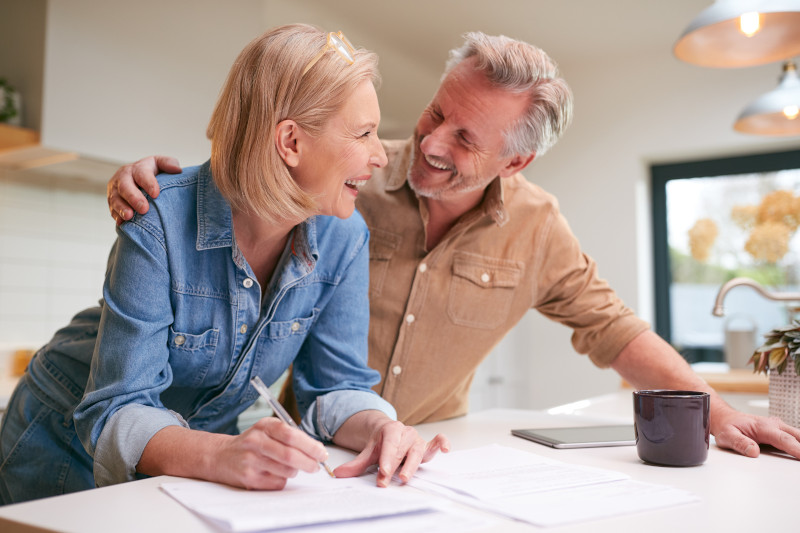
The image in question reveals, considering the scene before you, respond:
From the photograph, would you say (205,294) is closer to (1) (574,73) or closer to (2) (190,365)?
(2) (190,365)

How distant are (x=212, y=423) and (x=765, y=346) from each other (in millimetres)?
985

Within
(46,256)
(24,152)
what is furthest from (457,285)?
(46,256)

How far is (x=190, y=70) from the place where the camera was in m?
3.05

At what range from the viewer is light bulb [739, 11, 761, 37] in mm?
1656

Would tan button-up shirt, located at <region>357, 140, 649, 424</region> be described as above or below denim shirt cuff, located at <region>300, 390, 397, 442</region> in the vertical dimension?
above

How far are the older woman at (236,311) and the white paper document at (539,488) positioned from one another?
0.05m

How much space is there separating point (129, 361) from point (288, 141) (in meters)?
0.40

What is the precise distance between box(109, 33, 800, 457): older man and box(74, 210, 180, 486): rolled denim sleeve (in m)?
0.69

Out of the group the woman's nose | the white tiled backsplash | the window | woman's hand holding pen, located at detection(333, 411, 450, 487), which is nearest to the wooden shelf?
the white tiled backsplash

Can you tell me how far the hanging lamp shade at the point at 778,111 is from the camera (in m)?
2.62

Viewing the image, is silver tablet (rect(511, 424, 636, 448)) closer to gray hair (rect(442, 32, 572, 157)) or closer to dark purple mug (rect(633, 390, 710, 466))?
dark purple mug (rect(633, 390, 710, 466))

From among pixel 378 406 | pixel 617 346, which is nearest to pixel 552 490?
pixel 378 406

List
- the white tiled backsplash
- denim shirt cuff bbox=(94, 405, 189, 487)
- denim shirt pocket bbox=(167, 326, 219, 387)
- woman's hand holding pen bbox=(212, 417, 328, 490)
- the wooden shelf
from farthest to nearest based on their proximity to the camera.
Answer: the white tiled backsplash, the wooden shelf, denim shirt pocket bbox=(167, 326, 219, 387), denim shirt cuff bbox=(94, 405, 189, 487), woman's hand holding pen bbox=(212, 417, 328, 490)

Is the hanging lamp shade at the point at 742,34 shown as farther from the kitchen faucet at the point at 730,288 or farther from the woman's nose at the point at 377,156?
the woman's nose at the point at 377,156
